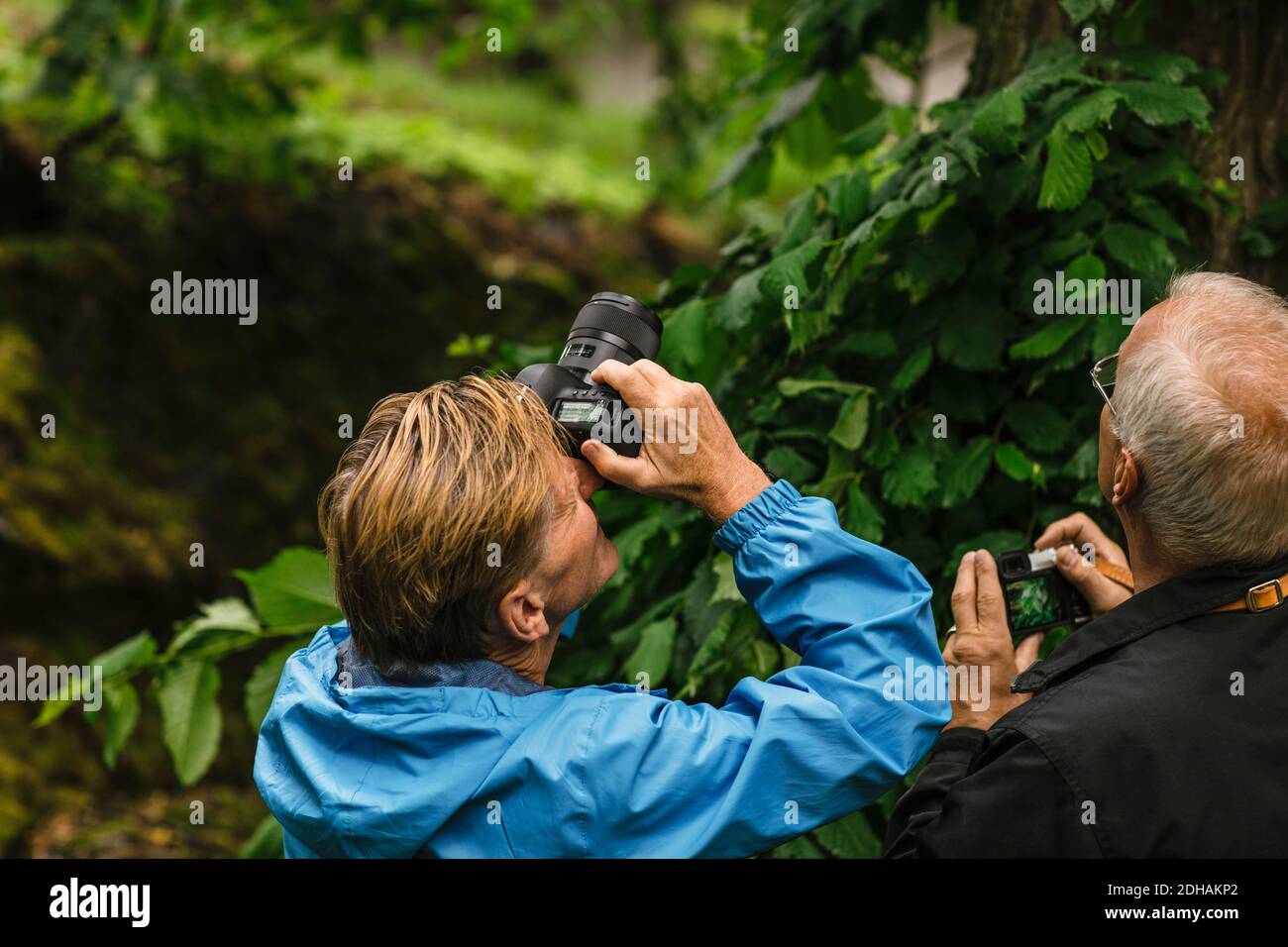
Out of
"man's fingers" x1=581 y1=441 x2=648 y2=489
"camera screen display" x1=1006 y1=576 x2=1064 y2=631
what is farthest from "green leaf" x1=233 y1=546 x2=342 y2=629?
"camera screen display" x1=1006 y1=576 x2=1064 y2=631

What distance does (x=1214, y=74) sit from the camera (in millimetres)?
2295

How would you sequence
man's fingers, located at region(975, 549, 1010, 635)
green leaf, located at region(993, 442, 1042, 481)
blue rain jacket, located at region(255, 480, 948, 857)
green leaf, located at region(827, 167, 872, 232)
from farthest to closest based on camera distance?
green leaf, located at region(827, 167, 872, 232), green leaf, located at region(993, 442, 1042, 481), man's fingers, located at region(975, 549, 1010, 635), blue rain jacket, located at region(255, 480, 948, 857)

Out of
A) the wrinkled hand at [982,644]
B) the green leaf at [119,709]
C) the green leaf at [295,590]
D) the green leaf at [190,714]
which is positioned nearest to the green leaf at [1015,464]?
the wrinkled hand at [982,644]

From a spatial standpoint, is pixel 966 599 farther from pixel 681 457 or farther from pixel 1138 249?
pixel 1138 249

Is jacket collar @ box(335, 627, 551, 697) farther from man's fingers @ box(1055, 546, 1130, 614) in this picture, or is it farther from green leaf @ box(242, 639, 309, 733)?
green leaf @ box(242, 639, 309, 733)

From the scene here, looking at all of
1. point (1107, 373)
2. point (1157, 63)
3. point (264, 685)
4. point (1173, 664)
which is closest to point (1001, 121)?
point (1157, 63)

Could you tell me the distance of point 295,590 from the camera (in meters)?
2.54

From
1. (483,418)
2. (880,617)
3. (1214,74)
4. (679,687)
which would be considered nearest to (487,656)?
(483,418)

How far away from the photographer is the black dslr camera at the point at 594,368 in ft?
5.45

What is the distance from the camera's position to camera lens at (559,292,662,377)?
71.2 inches

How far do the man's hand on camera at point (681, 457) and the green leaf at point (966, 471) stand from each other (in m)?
0.71

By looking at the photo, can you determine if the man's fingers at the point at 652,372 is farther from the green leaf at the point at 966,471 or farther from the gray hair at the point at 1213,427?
the green leaf at the point at 966,471

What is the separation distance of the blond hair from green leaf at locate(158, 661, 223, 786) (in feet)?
4.01

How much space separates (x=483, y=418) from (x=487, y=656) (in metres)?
0.34
